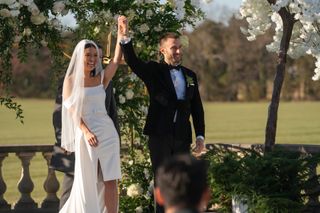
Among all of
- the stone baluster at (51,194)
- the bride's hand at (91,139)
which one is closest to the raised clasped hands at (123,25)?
the bride's hand at (91,139)

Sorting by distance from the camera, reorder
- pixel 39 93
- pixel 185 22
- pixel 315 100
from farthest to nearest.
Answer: pixel 39 93
pixel 315 100
pixel 185 22

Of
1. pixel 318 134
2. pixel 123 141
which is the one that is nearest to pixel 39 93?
pixel 318 134

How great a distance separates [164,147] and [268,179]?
4.34 feet

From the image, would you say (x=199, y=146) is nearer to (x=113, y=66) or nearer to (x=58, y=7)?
(x=113, y=66)

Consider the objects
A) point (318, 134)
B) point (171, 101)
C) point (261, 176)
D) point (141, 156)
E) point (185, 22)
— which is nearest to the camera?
point (171, 101)

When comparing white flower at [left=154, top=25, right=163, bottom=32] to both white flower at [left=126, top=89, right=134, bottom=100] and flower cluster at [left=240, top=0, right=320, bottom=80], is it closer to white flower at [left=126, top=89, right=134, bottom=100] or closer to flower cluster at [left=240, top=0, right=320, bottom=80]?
white flower at [left=126, top=89, right=134, bottom=100]

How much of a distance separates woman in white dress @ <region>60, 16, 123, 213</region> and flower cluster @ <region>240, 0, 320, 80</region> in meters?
2.25

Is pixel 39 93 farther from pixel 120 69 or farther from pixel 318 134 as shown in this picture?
pixel 120 69

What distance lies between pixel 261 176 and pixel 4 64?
8.18 feet

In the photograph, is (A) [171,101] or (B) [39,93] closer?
(A) [171,101]

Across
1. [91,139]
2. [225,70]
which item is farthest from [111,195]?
[225,70]

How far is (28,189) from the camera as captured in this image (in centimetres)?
952

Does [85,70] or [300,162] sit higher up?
[85,70]

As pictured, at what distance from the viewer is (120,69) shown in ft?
29.1
